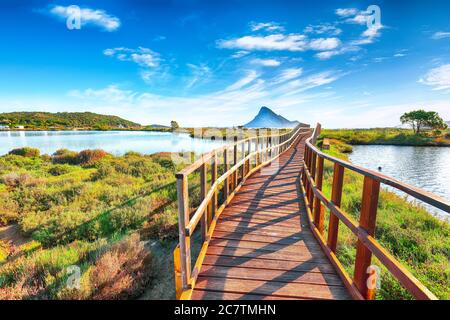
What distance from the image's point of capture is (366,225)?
2430 millimetres

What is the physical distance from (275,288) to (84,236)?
5126mm

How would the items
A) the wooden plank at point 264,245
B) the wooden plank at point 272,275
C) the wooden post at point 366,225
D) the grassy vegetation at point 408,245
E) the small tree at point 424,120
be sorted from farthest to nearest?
the small tree at point 424,120 → the grassy vegetation at point 408,245 → the wooden plank at point 264,245 → the wooden plank at point 272,275 → the wooden post at point 366,225

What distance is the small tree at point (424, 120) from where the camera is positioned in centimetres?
5919

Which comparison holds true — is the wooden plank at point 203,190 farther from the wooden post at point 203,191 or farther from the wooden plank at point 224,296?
the wooden plank at point 224,296

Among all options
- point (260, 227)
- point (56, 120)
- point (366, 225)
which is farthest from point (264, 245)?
point (56, 120)

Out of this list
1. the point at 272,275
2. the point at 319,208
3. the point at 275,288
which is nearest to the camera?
the point at 275,288

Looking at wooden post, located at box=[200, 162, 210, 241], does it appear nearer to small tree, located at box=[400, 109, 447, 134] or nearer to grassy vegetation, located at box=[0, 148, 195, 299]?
→ grassy vegetation, located at box=[0, 148, 195, 299]

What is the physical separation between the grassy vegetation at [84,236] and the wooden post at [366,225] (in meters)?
3.34

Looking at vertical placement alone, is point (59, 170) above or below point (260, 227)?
below

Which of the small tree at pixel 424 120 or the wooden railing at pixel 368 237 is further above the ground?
the small tree at pixel 424 120

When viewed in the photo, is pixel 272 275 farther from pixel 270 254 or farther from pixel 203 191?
pixel 203 191

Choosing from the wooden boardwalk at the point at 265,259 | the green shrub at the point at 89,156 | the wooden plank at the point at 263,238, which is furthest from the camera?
the green shrub at the point at 89,156

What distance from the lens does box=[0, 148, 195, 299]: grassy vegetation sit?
145 inches

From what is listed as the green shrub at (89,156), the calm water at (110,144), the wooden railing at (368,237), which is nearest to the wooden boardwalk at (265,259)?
the wooden railing at (368,237)
